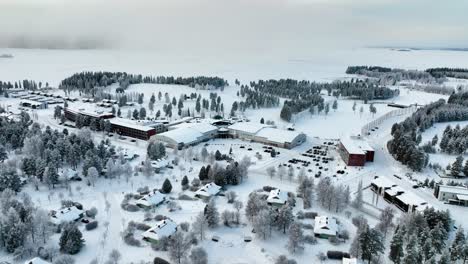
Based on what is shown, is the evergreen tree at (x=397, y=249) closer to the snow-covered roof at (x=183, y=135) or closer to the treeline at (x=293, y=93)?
the snow-covered roof at (x=183, y=135)

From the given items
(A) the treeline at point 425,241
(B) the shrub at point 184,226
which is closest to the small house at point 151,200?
(B) the shrub at point 184,226

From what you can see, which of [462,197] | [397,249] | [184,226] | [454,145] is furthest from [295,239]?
[454,145]

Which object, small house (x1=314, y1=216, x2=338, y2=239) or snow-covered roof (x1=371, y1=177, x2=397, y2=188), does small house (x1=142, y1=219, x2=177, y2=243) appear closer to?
small house (x1=314, y1=216, x2=338, y2=239)

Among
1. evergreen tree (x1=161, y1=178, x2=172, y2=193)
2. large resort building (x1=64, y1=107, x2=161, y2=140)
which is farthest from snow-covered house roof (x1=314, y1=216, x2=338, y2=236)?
large resort building (x1=64, y1=107, x2=161, y2=140)

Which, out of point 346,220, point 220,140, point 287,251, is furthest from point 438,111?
point 287,251

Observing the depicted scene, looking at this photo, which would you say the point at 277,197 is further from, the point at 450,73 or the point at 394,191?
the point at 450,73
